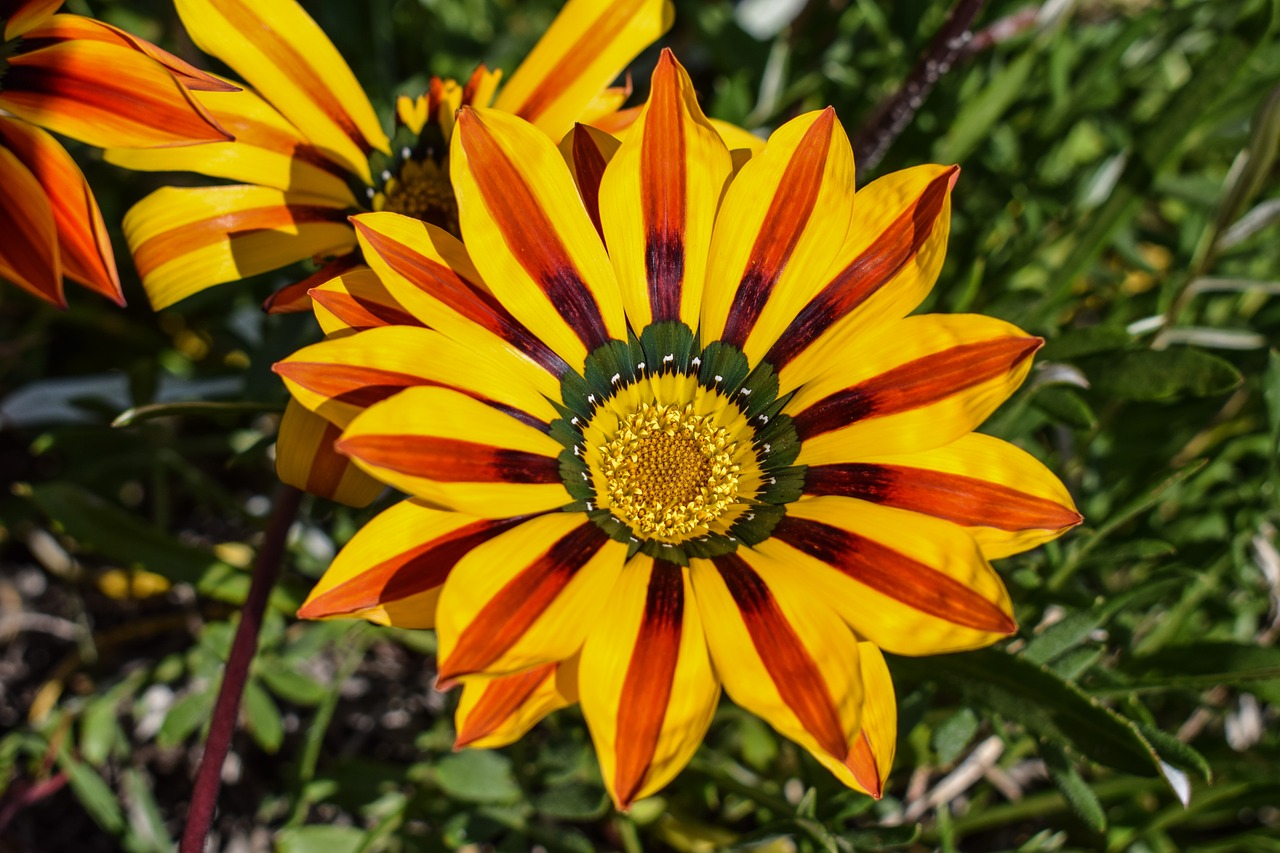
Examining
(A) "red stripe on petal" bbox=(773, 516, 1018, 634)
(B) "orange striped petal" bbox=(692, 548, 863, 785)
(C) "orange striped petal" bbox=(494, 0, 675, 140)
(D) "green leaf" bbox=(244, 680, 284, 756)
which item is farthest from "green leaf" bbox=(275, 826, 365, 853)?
(C) "orange striped petal" bbox=(494, 0, 675, 140)

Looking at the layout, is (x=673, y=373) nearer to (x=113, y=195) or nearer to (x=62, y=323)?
(x=113, y=195)

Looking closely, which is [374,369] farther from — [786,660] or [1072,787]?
[1072,787]

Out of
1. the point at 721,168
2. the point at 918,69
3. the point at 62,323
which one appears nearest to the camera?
the point at 721,168

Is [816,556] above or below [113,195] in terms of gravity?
below

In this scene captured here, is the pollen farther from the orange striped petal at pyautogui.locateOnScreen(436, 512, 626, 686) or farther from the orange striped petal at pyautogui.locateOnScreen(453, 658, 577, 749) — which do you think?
the orange striped petal at pyautogui.locateOnScreen(453, 658, 577, 749)

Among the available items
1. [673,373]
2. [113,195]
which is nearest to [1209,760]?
[673,373]

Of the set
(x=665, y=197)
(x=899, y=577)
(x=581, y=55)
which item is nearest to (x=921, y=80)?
(x=581, y=55)
